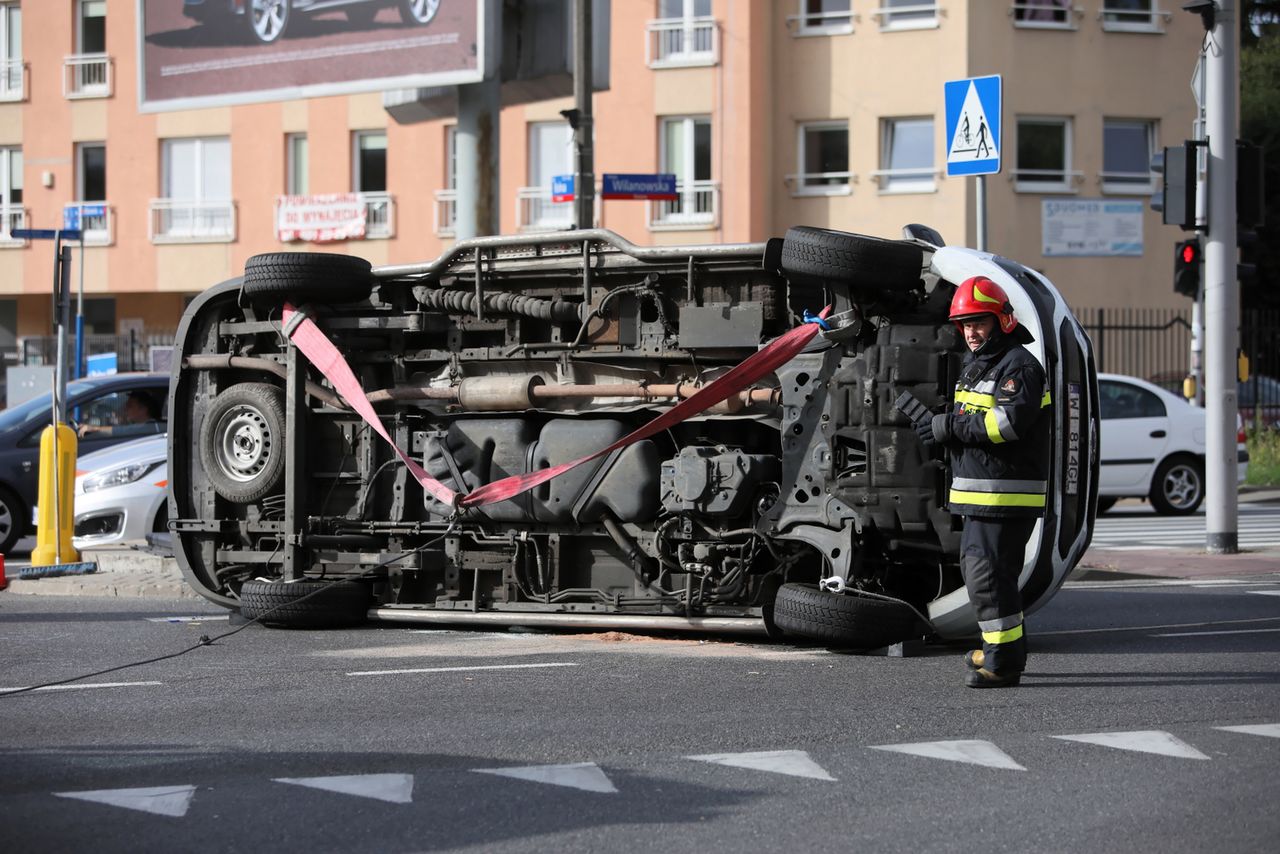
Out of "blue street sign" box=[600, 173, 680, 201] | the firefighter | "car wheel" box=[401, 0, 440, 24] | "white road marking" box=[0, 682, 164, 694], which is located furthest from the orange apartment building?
the firefighter

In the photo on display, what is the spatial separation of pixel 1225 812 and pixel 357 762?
8.99 feet

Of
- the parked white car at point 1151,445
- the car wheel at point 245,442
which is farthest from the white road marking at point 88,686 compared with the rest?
the parked white car at point 1151,445

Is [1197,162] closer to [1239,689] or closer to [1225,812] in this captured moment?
[1239,689]

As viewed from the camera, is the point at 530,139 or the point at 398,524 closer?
the point at 398,524

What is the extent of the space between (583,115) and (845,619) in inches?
438

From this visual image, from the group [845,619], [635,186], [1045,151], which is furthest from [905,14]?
[845,619]

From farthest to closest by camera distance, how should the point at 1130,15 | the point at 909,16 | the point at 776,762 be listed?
1. the point at 1130,15
2. the point at 909,16
3. the point at 776,762

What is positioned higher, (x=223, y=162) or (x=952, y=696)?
(x=223, y=162)

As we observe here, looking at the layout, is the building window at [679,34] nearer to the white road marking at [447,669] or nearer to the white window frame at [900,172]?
the white window frame at [900,172]

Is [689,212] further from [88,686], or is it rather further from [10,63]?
[88,686]

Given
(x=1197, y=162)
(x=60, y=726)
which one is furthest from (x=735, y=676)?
(x=1197, y=162)

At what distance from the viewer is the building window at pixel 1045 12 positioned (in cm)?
3241

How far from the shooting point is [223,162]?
3666 cm

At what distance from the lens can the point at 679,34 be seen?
33.8m
